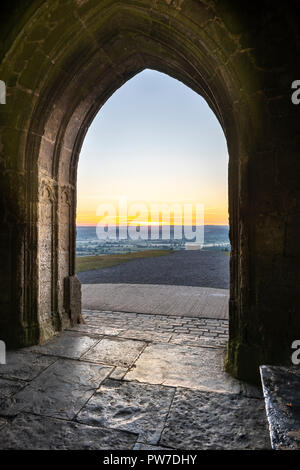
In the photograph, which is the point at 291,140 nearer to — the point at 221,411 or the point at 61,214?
the point at 221,411

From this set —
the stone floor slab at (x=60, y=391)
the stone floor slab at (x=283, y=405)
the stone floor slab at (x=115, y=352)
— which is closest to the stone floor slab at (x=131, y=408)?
the stone floor slab at (x=60, y=391)

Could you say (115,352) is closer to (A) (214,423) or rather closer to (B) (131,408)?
Result: (B) (131,408)

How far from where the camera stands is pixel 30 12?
3.40m

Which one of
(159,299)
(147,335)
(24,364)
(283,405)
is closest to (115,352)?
(147,335)

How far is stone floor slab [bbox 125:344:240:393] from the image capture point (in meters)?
2.73

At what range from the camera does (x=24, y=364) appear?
10.2ft

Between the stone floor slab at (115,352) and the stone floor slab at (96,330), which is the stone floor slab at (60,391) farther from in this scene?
the stone floor slab at (96,330)

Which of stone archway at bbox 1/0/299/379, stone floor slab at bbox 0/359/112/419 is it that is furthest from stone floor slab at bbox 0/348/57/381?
stone archway at bbox 1/0/299/379

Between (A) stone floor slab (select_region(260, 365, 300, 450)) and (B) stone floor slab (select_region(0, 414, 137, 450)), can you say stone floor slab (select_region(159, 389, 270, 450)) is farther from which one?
(A) stone floor slab (select_region(260, 365, 300, 450))

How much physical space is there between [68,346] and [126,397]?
141 cm

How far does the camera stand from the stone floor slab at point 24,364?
2879 millimetres

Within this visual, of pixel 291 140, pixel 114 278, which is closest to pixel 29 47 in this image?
pixel 291 140
